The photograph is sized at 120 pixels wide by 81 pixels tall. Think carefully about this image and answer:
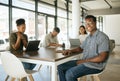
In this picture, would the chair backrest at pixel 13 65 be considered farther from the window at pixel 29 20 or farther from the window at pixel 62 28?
the window at pixel 62 28

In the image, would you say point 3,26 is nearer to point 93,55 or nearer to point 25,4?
point 25,4

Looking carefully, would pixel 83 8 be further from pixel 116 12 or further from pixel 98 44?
pixel 98 44

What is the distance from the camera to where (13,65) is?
2.29m

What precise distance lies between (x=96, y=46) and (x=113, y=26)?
13333 mm

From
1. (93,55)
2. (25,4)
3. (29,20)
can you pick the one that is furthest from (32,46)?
(29,20)

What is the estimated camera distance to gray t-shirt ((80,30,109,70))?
2.27 metres

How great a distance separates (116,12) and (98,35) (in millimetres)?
10596

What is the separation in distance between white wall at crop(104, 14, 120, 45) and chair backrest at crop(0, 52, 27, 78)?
13.7m

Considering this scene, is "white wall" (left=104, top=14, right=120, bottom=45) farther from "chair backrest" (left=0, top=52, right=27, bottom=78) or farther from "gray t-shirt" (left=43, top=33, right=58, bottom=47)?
"chair backrest" (left=0, top=52, right=27, bottom=78)

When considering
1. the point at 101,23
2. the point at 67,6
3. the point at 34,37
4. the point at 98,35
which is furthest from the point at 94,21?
the point at 101,23

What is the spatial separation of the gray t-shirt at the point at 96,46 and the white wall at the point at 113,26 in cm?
1315

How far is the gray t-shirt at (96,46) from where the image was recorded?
227 cm

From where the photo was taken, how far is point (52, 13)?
8.38 m

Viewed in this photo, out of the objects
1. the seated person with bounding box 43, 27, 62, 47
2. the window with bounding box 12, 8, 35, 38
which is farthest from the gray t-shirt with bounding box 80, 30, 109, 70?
the window with bounding box 12, 8, 35, 38
